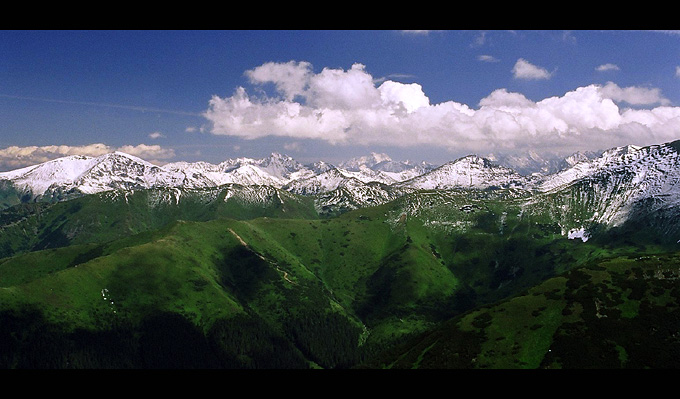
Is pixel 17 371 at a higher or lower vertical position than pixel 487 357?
higher

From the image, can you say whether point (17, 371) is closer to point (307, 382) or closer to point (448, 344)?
point (307, 382)

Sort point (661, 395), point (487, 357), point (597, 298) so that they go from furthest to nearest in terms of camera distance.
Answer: point (597, 298)
point (487, 357)
point (661, 395)

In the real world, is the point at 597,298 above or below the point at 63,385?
below
